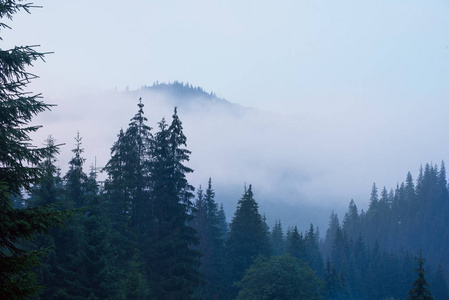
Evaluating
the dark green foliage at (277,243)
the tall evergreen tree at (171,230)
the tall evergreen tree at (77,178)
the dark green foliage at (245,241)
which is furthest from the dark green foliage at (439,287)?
the tall evergreen tree at (77,178)

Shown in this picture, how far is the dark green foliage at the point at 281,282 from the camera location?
34.8 metres

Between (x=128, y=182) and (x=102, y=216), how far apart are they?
798cm

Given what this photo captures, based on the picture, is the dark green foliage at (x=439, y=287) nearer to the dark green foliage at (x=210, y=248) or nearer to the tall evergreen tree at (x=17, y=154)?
the dark green foliage at (x=210, y=248)

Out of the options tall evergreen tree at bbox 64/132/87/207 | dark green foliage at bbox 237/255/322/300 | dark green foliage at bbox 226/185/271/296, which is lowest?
dark green foliage at bbox 237/255/322/300

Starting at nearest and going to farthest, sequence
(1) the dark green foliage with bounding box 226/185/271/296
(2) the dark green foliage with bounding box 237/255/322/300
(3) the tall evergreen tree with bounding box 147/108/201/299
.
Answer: (3) the tall evergreen tree with bounding box 147/108/201/299, (2) the dark green foliage with bounding box 237/255/322/300, (1) the dark green foliage with bounding box 226/185/271/296

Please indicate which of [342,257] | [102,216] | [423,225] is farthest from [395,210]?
[102,216]

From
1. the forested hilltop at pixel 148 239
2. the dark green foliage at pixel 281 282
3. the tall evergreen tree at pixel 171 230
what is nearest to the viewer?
the forested hilltop at pixel 148 239

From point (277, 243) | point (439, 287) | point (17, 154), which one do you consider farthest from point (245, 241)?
point (439, 287)

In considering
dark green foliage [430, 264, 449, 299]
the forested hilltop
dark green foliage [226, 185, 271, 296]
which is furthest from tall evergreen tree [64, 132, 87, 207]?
dark green foliage [430, 264, 449, 299]

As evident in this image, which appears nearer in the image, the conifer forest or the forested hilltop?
the conifer forest

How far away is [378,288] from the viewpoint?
279 ft

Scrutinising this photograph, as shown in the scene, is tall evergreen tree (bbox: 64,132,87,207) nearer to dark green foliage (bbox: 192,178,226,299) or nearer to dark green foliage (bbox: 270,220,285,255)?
dark green foliage (bbox: 192,178,226,299)

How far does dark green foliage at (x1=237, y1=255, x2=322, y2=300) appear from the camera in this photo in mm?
34781

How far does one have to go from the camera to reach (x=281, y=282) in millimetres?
34844
